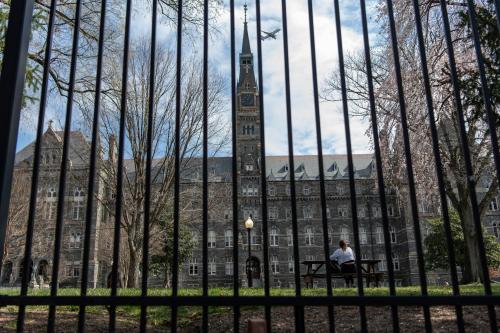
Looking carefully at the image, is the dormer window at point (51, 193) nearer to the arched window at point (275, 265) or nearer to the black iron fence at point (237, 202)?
the arched window at point (275, 265)

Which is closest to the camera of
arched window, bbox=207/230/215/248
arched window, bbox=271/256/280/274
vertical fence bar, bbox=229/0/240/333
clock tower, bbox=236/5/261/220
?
vertical fence bar, bbox=229/0/240/333

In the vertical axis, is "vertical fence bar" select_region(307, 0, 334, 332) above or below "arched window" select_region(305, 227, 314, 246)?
below

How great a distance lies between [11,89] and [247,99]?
57.7 meters

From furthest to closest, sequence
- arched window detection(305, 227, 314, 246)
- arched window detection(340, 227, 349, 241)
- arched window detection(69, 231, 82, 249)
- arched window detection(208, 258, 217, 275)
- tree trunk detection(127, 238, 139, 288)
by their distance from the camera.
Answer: arched window detection(340, 227, 349, 241), arched window detection(305, 227, 314, 246), arched window detection(208, 258, 217, 275), arched window detection(69, 231, 82, 249), tree trunk detection(127, 238, 139, 288)

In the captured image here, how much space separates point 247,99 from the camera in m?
59.5

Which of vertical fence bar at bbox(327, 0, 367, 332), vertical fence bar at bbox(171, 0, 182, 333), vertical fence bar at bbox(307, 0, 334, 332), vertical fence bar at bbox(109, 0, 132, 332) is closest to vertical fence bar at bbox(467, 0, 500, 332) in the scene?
vertical fence bar at bbox(327, 0, 367, 332)

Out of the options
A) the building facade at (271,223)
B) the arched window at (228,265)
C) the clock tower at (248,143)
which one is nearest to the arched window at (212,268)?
the building facade at (271,223)

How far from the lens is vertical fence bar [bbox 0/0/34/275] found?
7.66 ft

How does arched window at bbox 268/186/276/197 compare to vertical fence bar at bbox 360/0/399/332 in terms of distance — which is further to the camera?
arched window at bbox 268/186/276/197

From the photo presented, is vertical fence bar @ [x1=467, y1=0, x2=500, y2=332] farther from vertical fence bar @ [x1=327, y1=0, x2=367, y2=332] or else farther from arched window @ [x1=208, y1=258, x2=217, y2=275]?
arched window @ [x1=208, y1=258, x2=217, y2=275]

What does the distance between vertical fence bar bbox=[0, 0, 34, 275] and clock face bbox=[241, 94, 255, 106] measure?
57.0 meters

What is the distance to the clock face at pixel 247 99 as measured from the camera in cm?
5909

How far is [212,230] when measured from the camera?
175ft

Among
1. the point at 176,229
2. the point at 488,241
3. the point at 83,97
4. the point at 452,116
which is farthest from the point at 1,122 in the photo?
the point at 488,241
